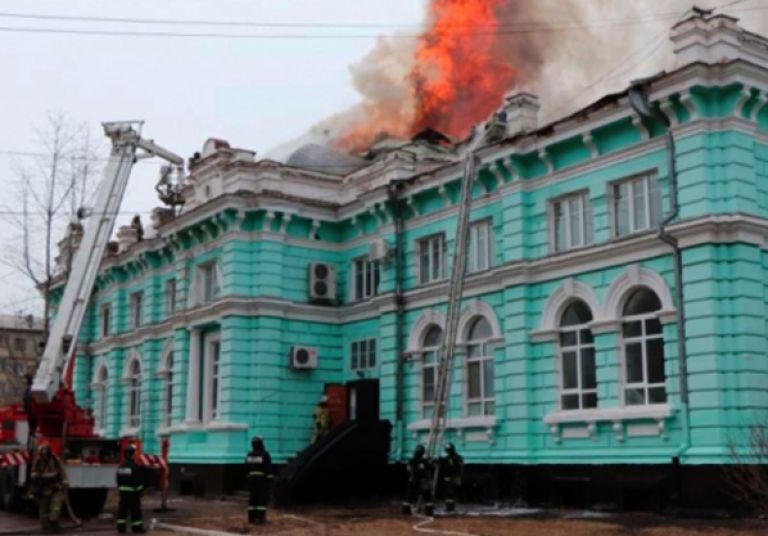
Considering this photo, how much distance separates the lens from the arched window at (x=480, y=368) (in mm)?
23016

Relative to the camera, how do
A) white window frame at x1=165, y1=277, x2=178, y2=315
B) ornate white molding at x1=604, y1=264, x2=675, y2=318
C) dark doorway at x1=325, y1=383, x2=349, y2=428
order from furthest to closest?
white window frame at x1=165, y1=277, x2=178, y2=315, dark doorway at x1=325, y1=383, x2=349, y2=428, ornate white molding at x1=604, y1=264, x2=675, y2=318

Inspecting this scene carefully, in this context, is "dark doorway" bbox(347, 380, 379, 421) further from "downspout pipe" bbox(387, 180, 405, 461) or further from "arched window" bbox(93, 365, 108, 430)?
"arched window" bbox(93, 365, 108, 430)

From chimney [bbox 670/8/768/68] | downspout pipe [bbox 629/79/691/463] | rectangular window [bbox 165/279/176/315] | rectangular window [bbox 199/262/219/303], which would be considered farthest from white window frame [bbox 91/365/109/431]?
chimney [bbox 670/8/768/68]

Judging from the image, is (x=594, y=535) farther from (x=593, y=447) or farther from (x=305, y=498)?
(x=305, y=498)

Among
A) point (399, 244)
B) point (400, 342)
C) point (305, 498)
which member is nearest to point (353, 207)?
point (399, 244)

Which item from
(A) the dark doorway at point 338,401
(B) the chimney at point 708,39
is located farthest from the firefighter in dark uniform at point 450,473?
(B) the chimney at point 708,39

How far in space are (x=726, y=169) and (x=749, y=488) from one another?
18.9 ft

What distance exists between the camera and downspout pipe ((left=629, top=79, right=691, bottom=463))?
709 inches

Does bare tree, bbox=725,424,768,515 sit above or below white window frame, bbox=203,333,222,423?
below

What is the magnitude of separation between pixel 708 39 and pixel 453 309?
7.56 metres

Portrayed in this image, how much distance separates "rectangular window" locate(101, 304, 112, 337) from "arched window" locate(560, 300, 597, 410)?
22.1 metres

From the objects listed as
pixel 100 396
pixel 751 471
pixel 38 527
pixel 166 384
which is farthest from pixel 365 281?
pixel 100 396

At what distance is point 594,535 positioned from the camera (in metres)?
15.5

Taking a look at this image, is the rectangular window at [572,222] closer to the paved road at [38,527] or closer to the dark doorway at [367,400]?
the dark doorway at [367,400]
